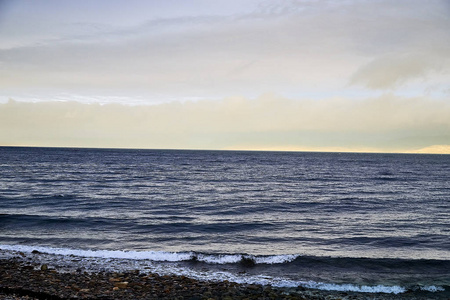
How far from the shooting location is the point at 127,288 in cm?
1162

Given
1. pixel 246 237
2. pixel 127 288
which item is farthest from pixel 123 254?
pixel 246 237

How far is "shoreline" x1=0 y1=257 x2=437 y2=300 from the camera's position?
1091cm

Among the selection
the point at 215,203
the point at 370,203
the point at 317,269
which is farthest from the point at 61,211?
the point at 370,203

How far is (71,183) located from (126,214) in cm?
2231

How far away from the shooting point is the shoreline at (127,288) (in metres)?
10.9

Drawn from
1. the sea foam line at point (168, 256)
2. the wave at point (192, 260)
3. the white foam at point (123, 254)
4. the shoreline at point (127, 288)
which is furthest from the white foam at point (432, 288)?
the white foam at point (123, 254)

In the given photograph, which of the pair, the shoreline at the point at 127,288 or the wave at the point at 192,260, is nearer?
the shoreline at the point at 127,288

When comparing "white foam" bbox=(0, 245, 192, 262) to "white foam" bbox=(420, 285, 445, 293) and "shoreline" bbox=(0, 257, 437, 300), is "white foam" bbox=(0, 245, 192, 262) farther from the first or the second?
"white foam" bbox=(420, 285, 445, 293)

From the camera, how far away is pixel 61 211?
2673 cm

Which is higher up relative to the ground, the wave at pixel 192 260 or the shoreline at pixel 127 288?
Answer: the shoreline at pixel 127 288

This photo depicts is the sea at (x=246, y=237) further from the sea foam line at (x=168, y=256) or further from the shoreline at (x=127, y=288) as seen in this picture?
the shoreline at (x=127, y=288)

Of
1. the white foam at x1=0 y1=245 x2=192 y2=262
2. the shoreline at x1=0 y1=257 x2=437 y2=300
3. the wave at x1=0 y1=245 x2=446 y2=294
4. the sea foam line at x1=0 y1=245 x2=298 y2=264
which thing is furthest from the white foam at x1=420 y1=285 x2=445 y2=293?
the white foam at x1=0 y1=245 x2=192 y2=262

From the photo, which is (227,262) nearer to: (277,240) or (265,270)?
(265,270)

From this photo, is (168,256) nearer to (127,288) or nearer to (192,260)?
(192,260)
